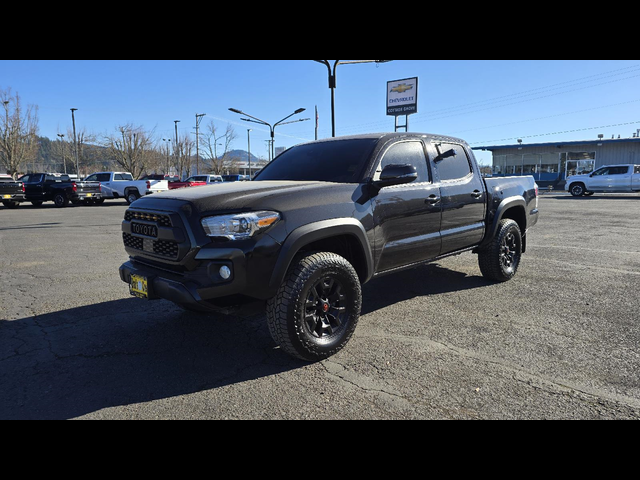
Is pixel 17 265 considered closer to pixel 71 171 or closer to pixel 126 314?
pixel 126 314

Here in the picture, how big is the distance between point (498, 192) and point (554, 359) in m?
2.69

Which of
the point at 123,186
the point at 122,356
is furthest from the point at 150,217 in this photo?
the point at 123,186

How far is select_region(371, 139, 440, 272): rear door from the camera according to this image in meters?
3.90

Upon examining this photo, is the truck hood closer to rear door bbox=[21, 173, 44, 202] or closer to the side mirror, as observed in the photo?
the side mirror

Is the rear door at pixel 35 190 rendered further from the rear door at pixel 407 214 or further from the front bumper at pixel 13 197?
the rear door at pixel 407 214

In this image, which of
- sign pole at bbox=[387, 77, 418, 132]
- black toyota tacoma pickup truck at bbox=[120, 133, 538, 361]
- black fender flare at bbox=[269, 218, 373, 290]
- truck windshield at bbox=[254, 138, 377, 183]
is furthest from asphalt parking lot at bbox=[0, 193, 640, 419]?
sign pole at bbox=[387, 77, 418, 132]

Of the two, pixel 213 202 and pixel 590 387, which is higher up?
pixel 213 202

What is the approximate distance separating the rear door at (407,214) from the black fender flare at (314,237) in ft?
0.69

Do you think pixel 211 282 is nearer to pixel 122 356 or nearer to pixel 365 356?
pixel 122 356

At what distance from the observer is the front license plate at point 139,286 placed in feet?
10.7

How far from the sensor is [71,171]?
8331cm
